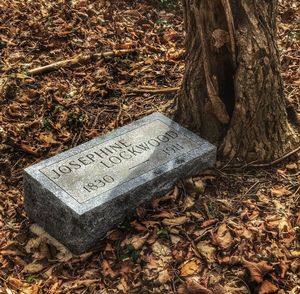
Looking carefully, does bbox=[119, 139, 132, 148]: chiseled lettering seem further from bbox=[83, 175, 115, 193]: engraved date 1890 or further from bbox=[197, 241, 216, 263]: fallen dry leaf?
bbox=[197, 241, 216, 263]: fallen dry leaf

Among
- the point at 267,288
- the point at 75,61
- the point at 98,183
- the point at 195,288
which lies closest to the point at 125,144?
the point at 98,183

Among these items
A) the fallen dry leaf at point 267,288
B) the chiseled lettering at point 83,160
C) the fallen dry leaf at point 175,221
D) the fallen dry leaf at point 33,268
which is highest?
the chiseled lettering at point 83,160

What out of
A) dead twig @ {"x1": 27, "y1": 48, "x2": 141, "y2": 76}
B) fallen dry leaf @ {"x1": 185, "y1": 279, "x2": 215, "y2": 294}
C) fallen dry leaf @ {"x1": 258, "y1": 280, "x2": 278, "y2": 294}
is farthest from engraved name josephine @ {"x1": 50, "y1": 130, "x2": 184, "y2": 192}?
dead twig @ {"x1": 27, "y1": 48, "x2": 141, "y2": 76}

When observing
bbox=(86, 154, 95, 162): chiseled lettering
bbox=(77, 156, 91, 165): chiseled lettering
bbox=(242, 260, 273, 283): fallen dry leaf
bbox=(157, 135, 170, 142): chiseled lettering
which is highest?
bbox=(157, 135, 170, 142): chiseled lettering

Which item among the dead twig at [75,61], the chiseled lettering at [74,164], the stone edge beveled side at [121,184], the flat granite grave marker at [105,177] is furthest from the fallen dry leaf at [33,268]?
the dead twig at [75,61]

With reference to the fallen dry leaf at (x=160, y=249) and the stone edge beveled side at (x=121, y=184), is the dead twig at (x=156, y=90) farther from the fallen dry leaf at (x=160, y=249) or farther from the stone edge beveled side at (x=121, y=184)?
the fallen dry leaf at (x=160, y=249)

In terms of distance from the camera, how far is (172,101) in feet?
17.3

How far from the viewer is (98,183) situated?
4.00 meters

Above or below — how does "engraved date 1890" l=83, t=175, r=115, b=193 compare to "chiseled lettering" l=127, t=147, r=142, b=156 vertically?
below

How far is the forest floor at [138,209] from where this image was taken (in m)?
3.73

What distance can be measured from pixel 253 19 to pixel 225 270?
1.82 meters

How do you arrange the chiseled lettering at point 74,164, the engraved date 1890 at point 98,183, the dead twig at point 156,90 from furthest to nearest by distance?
1. the dead twig at point 156,90
2. the chiseled lettering at point 74,164
3. the engraved date 1890 at point 98,183

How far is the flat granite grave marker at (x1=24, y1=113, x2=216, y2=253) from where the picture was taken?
385cm

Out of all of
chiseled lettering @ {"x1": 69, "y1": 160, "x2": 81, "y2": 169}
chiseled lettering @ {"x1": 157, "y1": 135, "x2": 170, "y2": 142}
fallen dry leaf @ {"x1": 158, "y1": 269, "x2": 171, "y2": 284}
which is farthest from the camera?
chiseled lettering @ {"x1": 157, "y1": 135, "x2": 170, "y2": 142}
